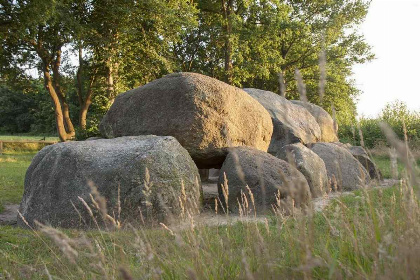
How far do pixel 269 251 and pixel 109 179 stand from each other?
4143mm

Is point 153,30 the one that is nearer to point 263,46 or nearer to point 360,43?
point 263,46

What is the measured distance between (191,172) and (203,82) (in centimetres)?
245

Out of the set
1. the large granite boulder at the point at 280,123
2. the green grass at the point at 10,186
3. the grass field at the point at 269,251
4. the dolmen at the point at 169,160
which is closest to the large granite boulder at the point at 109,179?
the dolmen at the point at 169,160

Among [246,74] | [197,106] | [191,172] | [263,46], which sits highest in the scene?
[263,46]

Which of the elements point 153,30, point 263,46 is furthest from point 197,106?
point 263,46

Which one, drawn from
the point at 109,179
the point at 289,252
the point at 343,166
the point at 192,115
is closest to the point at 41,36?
the point at 192,115

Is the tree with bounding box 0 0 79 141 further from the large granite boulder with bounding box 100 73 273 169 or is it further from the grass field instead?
the grass field

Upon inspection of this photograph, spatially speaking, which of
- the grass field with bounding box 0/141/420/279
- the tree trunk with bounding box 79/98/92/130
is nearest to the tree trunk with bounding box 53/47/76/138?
the tree trunk with bounding box 79/98/92/130

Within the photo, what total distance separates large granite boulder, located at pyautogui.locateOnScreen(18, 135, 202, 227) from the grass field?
2.20 ft

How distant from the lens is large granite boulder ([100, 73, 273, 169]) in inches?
308

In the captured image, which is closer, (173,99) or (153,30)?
(173,99)

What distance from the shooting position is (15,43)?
18.3m

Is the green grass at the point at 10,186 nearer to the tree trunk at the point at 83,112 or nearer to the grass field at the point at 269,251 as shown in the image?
the grass field at the point at 269,251

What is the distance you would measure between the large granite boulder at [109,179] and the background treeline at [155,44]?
375 inches
